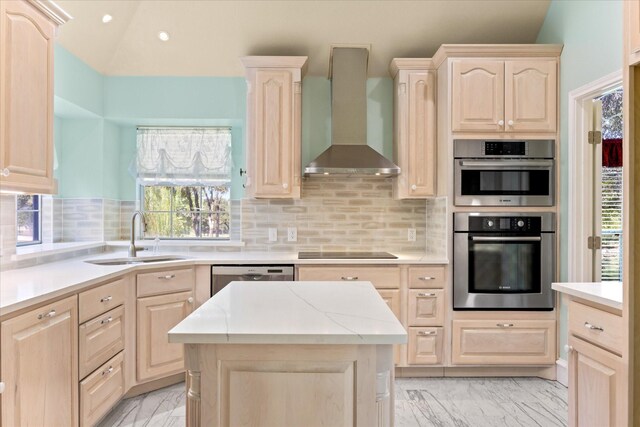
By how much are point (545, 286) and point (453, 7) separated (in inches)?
91.4

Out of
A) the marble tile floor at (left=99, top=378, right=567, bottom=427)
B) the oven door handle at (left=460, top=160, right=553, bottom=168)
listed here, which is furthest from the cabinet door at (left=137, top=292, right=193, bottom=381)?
the oven door handle at (left=460, top=160, right=553, bottom=168)

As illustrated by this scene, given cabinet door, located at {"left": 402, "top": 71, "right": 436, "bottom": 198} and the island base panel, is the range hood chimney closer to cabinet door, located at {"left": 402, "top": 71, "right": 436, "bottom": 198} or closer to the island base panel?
cabinet door, located at {"left": 402, "top": 71, "right": 436, "bottom": 198}

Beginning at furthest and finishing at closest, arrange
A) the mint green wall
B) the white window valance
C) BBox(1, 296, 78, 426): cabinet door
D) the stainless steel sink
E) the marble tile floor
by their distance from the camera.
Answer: the white window valance → the stainless steel sink → the mint green wall → the marble tile floor → BBox(1, 296, 78, 426): cabinet door

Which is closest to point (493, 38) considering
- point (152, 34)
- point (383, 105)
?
point (383, 105)

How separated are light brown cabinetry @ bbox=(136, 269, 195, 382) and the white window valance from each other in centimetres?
126

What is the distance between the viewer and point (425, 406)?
2.83 m

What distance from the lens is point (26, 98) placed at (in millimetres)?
2193

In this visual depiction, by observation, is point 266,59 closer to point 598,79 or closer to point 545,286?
point 598,79

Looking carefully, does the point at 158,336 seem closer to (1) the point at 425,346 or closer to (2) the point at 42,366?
(2) the point at 42,366

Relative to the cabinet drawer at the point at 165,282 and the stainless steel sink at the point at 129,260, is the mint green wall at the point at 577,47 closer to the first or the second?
the cabinet drawer at the point at 165,282

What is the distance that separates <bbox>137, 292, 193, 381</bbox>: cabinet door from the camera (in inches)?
114

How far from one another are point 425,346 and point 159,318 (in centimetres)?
195

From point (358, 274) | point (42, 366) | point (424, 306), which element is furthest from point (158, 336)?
point (424, 306)

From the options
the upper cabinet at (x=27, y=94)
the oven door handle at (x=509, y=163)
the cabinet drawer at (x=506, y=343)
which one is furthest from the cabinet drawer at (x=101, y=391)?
the oven door handle at (x=509, y=163)
